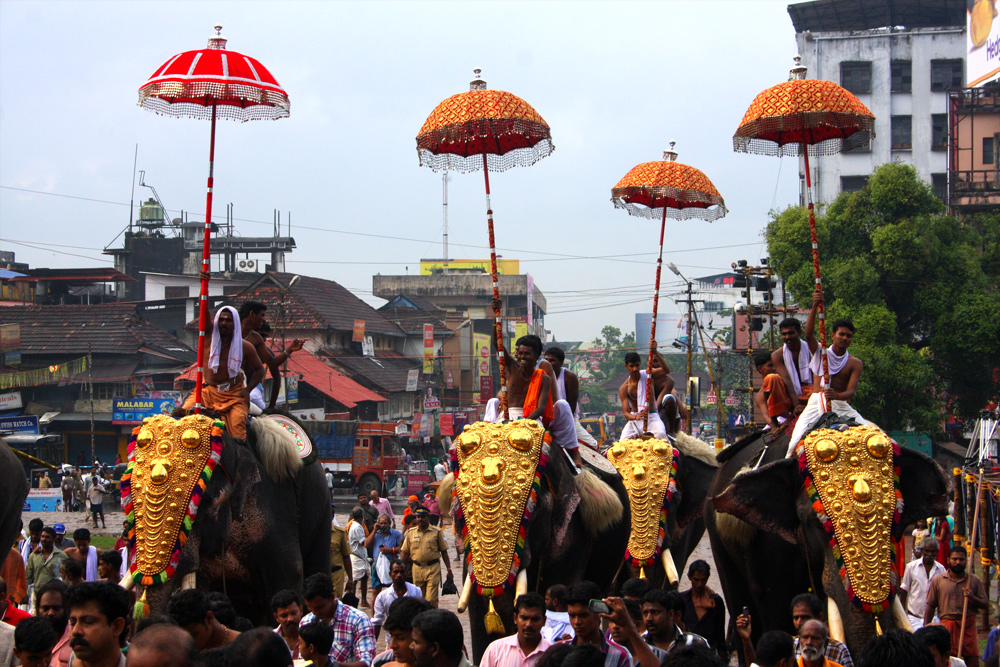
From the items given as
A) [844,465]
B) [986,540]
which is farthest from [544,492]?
[986,540]

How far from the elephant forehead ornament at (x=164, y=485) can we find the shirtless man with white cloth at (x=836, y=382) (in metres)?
4.06

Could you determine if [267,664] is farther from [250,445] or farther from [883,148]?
[883,148]

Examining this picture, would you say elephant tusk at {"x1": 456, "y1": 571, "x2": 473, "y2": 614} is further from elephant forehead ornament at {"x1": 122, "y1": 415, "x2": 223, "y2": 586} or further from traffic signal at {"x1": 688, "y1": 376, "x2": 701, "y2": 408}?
traffic signal at {"x1": 688, "y1": 376, "x2": 701, "y2": 408}

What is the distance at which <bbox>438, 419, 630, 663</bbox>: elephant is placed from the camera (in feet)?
21.9

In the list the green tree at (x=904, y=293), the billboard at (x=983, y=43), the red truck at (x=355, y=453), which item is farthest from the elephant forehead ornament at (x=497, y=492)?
the billboard at (x=983, y=43)

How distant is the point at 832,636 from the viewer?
634 centimetres

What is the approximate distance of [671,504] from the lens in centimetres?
1030

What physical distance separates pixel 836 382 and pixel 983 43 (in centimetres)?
3019

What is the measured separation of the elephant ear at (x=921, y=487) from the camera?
23.3 ft

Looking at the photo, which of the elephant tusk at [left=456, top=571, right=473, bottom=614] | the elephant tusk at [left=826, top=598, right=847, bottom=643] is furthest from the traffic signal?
the elephant tusk at [left=456, top=571, right=473, bottom=614]

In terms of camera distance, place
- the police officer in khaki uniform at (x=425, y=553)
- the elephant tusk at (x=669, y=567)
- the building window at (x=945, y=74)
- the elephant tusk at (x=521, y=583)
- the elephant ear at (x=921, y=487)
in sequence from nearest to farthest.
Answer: the elephant tusk at (x=521, y=583)
the elephant ear at (x=921, y=487)
the elephant tusk at (x=669, y=567)
the police officer in khaki uniform at (x=425, y=553)
the building window at (x=945, y=74)

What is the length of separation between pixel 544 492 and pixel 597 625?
89.7 inches

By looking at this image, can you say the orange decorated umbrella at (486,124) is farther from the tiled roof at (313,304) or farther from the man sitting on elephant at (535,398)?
the tiled roof at (313,304)

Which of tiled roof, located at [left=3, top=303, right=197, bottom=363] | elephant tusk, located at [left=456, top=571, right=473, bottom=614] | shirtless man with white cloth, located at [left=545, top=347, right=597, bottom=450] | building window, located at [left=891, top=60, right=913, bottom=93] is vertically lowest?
elephant tusk, located at [left=456, top=571, right=473, bottom=614]
